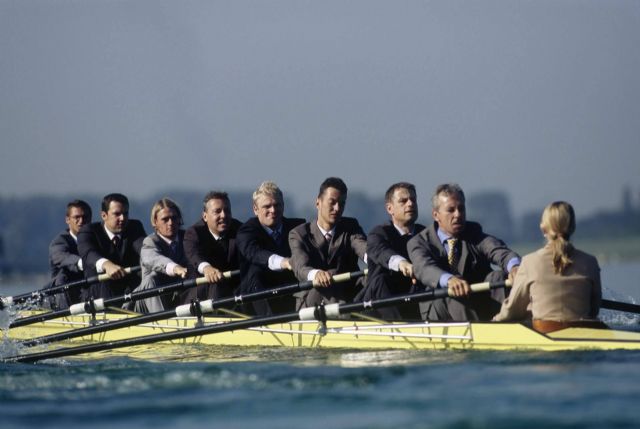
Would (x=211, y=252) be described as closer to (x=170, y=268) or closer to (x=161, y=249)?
(x=170, y=268)

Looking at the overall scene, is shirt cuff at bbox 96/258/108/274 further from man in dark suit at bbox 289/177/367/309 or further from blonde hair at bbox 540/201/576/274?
blonde hair at bbox 540/201/576/274

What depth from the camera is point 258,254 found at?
1400cm

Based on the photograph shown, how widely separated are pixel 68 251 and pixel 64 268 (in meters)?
0.31

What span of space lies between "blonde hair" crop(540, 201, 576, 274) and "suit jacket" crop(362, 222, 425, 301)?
8.51ft

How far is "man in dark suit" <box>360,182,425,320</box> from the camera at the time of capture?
12.7 m

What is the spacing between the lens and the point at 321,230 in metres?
13.4

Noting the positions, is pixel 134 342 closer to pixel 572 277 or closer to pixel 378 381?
pixel 378 381

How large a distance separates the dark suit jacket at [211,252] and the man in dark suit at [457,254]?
354 centimetres

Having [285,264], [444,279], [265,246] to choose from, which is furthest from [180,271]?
[444,279]

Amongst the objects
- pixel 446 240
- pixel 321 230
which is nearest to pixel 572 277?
pixel 446 240

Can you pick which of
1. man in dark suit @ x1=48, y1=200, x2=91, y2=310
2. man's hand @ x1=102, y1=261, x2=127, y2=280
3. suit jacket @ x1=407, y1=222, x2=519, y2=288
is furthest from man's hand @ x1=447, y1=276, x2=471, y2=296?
man in dark suit @ x1=48, y1=200, x2=91, y2=310

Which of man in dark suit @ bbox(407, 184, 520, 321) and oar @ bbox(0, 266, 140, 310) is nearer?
man in dark suit @ bbox(407, 184, 520, 321)

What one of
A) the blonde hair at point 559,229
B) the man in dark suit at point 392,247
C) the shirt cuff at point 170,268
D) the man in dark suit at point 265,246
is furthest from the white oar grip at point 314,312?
the shirt cuff at point 170,268

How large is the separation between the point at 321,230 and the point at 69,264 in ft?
19.0
